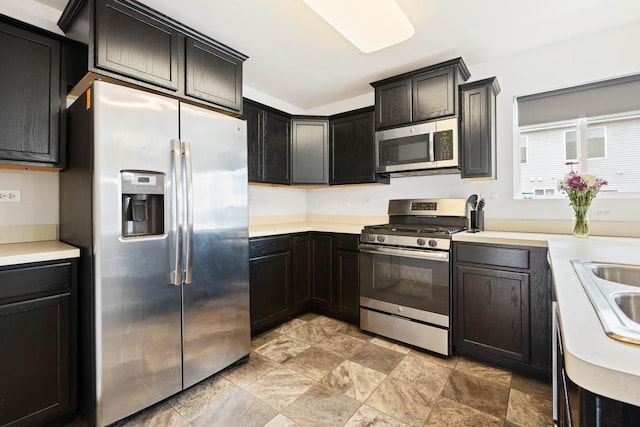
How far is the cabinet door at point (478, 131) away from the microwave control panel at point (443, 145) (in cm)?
12

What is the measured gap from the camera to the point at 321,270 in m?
3.15

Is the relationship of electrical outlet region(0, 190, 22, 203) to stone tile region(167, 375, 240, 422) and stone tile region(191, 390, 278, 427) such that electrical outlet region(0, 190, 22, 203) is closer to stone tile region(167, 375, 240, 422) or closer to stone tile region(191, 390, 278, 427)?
stone tile region(167, 375, 240, 422)

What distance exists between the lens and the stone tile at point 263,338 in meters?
2.58

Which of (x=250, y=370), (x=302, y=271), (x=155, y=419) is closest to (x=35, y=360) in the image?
(x=155, y=419)

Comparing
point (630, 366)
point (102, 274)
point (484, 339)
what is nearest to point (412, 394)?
point (484, 339)

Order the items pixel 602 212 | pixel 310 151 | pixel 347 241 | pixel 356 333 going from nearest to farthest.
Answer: pixel 602 212
pixel 356 333
pixel 347 241
pixel 310 151

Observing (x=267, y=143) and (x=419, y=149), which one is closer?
(x=419, y=149)

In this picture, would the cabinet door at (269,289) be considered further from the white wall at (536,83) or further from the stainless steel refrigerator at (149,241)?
the white wall at (536,83)

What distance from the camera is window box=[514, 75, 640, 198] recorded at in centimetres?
228

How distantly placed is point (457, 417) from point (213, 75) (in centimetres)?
282

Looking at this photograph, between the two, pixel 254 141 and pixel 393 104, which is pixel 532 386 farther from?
pixel 254 141

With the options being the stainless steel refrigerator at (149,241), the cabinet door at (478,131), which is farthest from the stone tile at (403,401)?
the cabinet door at (478,131)

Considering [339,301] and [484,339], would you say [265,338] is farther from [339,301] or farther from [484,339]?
[484,339]

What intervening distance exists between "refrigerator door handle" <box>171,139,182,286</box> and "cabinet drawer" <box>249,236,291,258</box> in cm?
79
